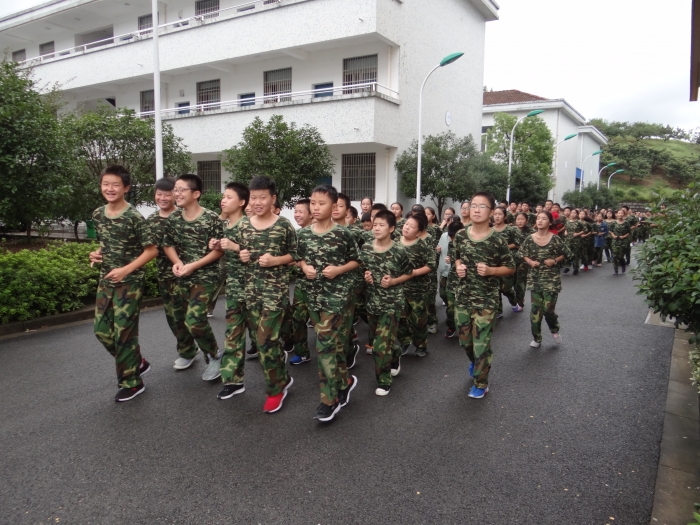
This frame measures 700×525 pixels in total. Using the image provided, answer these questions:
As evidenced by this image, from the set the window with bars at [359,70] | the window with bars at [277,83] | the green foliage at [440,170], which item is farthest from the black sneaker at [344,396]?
the window with bars at [277,83]

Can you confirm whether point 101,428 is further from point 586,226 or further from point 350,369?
point 586,226

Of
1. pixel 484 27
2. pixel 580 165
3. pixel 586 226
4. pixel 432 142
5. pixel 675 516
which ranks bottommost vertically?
pixel 675 516

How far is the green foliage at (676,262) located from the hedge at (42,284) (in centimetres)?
720

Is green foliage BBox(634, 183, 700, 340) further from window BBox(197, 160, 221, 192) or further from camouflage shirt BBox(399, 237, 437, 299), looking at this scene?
window BBox(197, 160, 221, 192)

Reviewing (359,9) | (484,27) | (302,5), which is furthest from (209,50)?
(484,27)

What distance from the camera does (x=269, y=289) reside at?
4215 mm

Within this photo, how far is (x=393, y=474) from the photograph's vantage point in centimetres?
336

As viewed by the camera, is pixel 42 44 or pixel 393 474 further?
pixel 42 44

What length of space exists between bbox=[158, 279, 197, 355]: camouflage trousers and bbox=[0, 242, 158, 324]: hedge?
9.09 feet

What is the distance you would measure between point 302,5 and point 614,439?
56.1ft

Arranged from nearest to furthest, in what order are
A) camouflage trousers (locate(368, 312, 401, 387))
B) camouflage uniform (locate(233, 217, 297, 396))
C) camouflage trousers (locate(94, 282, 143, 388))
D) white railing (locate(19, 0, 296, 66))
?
1. camouflage uniform (locate(233, 217, 297, 396))
2. camouflage trousers (locate(94, 282, 143, 388))
3. camouflage trousers (locate(368, 312, 401, 387))
4. white railing (locate(19, 0, 296, 66))

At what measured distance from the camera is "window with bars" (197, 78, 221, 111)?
21375mm

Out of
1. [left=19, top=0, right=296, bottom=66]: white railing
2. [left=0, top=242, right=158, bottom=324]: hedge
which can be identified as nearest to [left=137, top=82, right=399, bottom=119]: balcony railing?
[left=19, top=0, right=296, bottom=66]: white railing

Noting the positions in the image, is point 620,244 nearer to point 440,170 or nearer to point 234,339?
point 440,170
